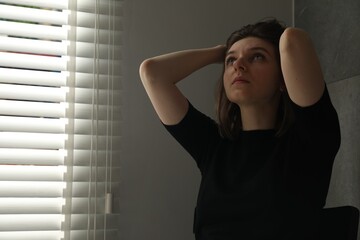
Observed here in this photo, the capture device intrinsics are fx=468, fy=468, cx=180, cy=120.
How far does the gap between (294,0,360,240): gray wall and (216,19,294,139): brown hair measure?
0.26m

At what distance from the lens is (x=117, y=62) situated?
1.50 meters

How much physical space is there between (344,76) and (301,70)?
1.44 feet

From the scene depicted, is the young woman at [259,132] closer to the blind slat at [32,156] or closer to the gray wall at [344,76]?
the gray wall at [344,76]

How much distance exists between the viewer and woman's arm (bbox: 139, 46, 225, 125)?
1249 millimetres

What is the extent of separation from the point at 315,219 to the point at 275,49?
1.41ft

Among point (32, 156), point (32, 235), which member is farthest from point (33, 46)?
point (32, 235)

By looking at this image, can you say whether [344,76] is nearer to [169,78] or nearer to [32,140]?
[169,78]

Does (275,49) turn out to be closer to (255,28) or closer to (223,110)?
(255,28)

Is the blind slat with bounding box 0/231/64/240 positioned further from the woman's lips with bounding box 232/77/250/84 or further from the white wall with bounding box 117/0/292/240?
the woman's lips with bounding box 232/77/250/84

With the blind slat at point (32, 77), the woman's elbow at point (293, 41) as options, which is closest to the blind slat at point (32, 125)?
the blind slat at point (32, 77)

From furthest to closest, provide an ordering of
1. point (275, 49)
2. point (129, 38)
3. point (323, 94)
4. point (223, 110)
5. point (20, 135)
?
point (129, 38)
point (20, 135)
point (223, 110)
point (275, 49)
point (323, 94)

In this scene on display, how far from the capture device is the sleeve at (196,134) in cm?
127

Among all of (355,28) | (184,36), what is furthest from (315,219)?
(184,36)

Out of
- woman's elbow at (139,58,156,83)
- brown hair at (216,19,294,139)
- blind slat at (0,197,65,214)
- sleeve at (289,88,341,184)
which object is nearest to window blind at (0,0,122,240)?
blind slat at (0,197,65,214)
